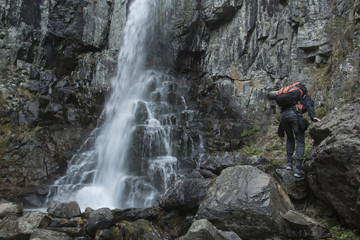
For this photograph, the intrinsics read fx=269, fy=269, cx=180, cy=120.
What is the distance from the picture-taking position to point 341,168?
432cm

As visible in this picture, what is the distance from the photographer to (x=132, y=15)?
20.5 metres

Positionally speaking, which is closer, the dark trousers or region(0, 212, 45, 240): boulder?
the dark trousers

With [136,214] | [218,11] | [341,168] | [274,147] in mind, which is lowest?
[136,214]

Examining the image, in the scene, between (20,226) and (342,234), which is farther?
(20,226)

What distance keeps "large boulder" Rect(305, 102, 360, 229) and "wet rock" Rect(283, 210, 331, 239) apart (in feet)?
1.49

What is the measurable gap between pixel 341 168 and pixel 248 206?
5.27 feet

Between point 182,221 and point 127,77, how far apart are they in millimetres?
13883

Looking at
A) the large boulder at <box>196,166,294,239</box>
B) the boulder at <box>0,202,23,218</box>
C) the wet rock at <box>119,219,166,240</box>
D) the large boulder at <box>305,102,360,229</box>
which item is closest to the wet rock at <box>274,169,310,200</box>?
the large boulder at <box>305,102,360,229</box>

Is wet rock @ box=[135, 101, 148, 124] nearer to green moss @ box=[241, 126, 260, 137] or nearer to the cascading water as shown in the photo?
the cascading water

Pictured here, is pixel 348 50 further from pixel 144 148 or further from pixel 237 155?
pixel 144 148

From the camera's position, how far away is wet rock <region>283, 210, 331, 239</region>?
13.8ft

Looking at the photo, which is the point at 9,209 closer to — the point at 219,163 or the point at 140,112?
the point at 219,163

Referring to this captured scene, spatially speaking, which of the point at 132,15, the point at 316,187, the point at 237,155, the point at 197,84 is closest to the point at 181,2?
the point at 132,15

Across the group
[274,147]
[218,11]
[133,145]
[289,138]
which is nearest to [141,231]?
[289,138]
